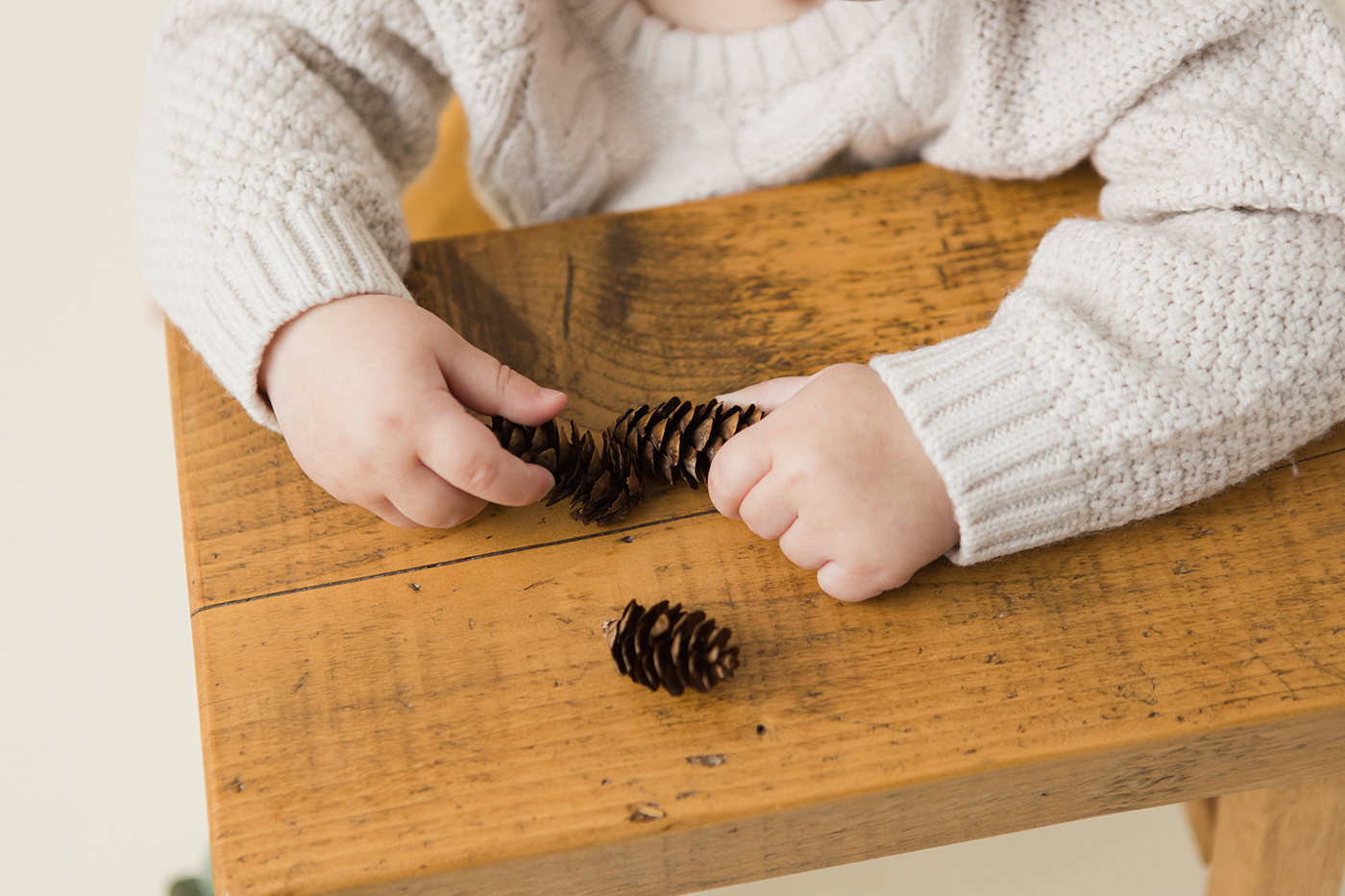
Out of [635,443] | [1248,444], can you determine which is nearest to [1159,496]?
[1248,444]

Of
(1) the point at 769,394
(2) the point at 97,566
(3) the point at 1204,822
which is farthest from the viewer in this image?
(2) the point at 97,566

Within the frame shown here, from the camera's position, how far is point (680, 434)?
0.56 m

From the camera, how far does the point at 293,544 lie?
1.88 feet

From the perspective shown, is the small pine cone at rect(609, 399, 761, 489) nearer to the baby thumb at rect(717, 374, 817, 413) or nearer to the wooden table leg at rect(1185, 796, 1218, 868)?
the baby thumb at rect(717, 374, 817, 413)

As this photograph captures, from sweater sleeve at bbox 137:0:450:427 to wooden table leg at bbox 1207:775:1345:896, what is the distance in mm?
625

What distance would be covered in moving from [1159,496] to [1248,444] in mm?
56

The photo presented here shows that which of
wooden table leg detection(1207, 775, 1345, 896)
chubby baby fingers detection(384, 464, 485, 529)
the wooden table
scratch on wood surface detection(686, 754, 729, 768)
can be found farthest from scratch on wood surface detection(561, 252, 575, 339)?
wooden table leg detection(1207, 775, 1345, 896)

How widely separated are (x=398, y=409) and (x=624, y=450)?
4.8 inches

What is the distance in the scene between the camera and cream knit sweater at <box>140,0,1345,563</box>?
1.74 feet

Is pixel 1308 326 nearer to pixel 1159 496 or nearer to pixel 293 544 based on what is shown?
pixel 1159 496

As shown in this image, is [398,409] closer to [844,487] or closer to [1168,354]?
[844,487]

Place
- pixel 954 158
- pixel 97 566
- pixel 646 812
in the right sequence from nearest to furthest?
pixel 646 812 < pixel 954 158 < pixel 97 566

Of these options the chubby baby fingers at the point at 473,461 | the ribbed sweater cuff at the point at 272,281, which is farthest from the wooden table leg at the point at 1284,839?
the ribbed sweater cuff at the point at 272,281

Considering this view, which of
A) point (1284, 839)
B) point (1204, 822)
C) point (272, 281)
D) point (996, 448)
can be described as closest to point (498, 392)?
point (272, 281)
